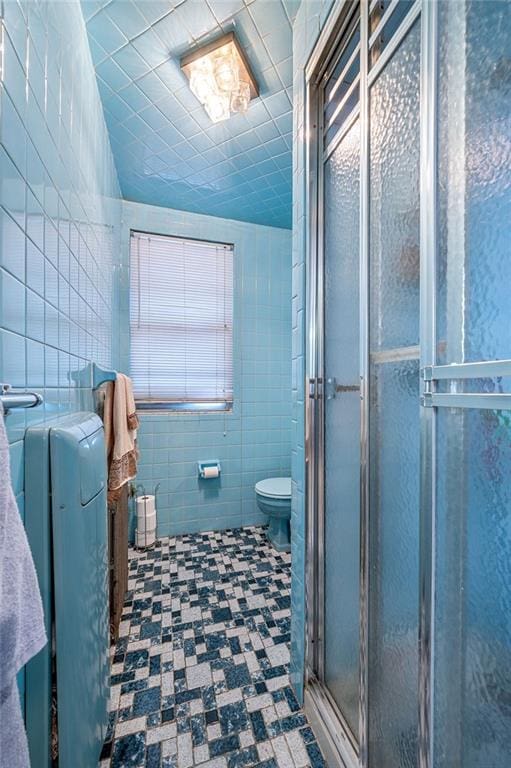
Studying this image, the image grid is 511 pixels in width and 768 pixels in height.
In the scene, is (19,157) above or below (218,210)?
below

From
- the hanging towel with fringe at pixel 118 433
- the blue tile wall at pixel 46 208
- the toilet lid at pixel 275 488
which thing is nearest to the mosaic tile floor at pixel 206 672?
the toilet lid at pixel 275 488

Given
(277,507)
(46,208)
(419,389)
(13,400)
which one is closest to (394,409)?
(419,389)

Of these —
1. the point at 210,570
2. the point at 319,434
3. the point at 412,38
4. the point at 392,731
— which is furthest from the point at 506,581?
the point at 210,570

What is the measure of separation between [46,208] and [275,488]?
200cm

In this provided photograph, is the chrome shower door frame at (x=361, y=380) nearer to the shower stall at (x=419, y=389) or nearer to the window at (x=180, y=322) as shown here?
the shower stall at (x=419, y=389)

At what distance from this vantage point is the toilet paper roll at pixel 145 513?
87.5 inches

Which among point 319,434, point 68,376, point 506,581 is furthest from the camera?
point 319,434

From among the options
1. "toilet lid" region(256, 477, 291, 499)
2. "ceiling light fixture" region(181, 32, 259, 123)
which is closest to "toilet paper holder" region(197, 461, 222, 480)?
"toilet lid" region(256, 477, 291, 499)

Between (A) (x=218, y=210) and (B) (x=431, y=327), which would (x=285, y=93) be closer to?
(A) (x=218, y=210)

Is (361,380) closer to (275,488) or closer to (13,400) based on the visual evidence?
(13,400)

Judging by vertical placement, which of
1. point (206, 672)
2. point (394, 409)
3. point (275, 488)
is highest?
point (394, 409)

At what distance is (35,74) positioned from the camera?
0.75 metres

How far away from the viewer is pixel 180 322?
2.47m

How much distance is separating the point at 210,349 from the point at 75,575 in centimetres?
195
